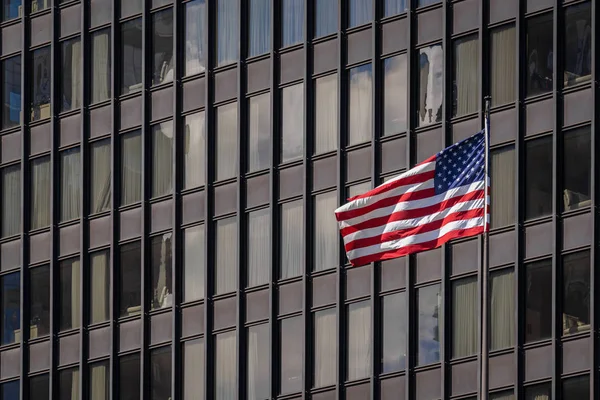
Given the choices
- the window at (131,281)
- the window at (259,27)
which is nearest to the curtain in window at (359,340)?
the window at (131,281)

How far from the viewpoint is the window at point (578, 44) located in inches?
2287

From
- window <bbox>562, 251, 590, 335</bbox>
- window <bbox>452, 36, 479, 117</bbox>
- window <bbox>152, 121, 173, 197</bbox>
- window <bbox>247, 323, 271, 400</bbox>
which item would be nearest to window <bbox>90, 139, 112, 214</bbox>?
window <bbox>152, 121, 173, 197</bbox>

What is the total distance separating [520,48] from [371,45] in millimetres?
5265

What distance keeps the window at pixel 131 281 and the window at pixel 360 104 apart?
8.85 metres

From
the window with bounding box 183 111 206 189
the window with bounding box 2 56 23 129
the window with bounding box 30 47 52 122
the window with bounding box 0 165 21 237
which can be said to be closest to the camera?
the window with bounding box 183 111 206 189

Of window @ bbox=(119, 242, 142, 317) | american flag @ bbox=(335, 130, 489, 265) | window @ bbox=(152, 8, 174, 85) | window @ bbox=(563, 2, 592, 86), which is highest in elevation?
window @ bbox=(152, 8, 174, 85)

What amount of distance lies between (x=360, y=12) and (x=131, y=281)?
11696 mm

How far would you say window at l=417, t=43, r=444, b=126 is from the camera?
2403 inches

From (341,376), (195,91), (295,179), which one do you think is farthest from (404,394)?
(195,91)

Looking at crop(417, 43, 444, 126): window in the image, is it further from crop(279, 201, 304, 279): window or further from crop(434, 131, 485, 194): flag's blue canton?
crop(434, 131, 485, 194): flag's blue canton

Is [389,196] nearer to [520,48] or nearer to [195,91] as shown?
[520,48]

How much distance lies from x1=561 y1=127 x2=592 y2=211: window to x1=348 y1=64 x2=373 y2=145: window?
691 centimetres

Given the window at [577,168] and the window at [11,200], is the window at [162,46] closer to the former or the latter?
the window at [11,200]

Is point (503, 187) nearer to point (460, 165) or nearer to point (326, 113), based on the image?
point (326, 113)
